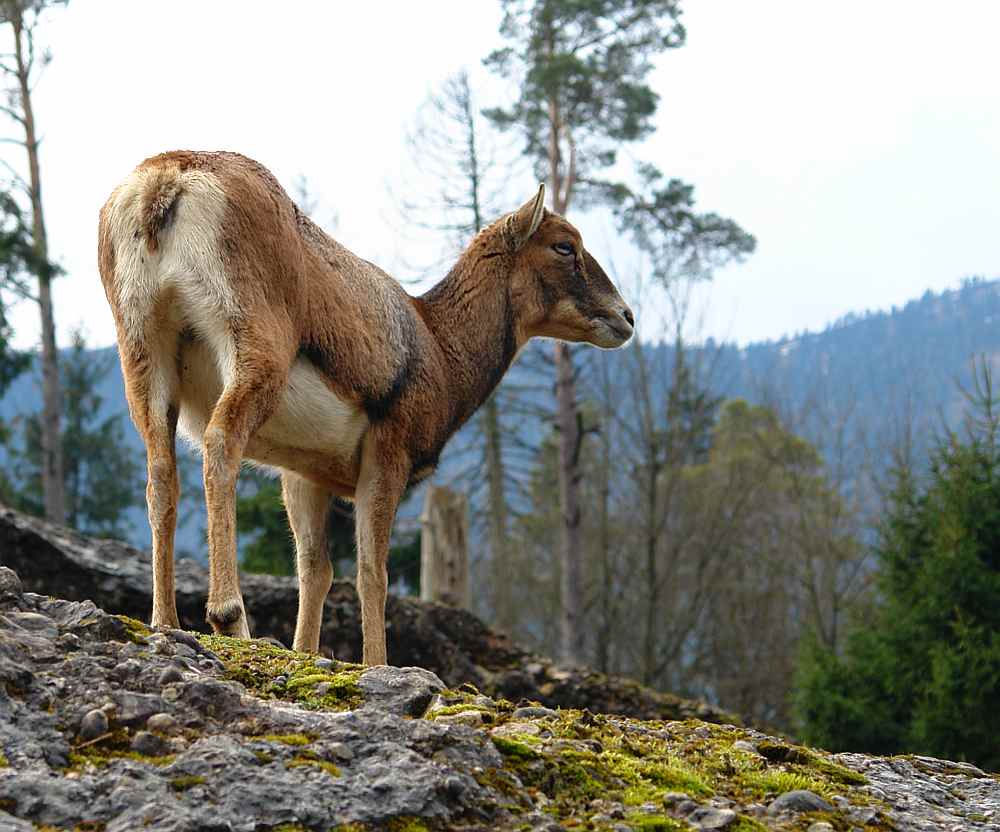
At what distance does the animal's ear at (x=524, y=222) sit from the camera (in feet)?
26.3

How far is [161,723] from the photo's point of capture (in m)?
3.55

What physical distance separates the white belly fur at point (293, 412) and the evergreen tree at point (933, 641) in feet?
25.3

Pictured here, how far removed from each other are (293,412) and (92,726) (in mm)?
2853

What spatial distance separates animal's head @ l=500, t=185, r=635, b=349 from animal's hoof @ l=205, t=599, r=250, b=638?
339 cm

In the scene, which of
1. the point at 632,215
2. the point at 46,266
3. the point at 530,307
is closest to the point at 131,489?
the point at 46,266

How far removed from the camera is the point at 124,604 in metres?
10.9

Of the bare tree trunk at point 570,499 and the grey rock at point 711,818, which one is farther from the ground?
the bare tree trunk at point 570,499

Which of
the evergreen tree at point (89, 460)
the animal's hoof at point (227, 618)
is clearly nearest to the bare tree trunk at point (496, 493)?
the evergreen tree at point (89, 460)

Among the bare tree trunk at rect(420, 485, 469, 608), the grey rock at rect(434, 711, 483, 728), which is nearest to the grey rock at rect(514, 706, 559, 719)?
the grey rock at rect(434, 711, 483, 728)

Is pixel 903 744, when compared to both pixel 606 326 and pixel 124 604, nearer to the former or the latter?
pixel 606 326

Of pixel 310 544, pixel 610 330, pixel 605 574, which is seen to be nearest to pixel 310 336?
pixel 310 544

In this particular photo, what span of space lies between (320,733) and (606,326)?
5071 millimetres

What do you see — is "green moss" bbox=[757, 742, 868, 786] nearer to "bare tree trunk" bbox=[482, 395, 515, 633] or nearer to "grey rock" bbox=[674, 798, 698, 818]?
"grey rock" bbox=[674, 798, 698, 818]

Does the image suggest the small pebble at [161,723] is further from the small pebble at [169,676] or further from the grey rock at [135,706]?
the small pebble at [169,676]
